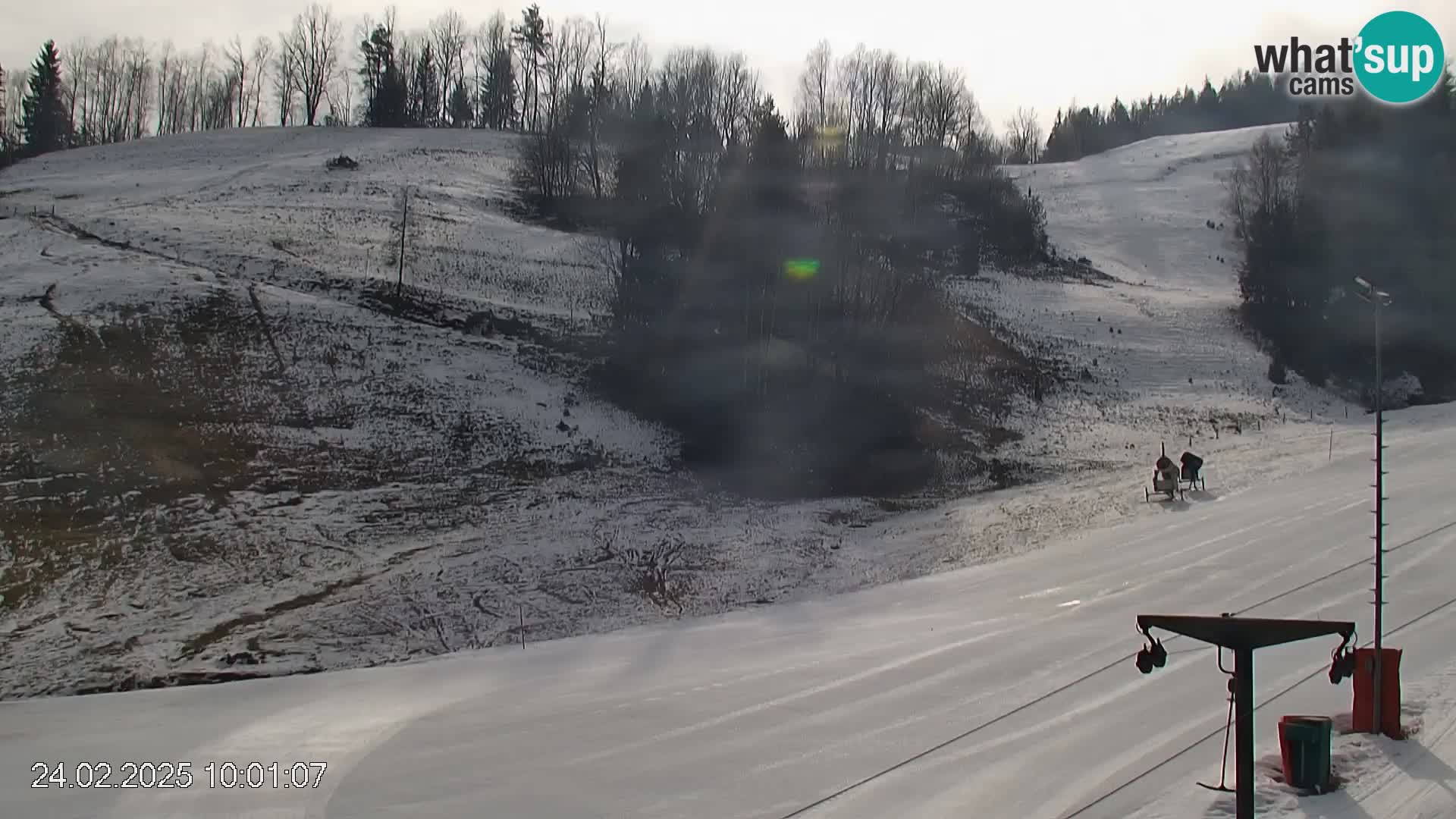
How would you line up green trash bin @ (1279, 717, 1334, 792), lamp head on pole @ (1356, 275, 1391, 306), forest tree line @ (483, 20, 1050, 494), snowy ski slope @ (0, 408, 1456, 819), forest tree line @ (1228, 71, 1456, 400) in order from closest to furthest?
green trash bin @ (1279, 717, 1334, 792) → snowy ski slope @ (0, 408, 1456, 819) → lamp head on pole @ (1356, 275, 1391, 306) → forest tree line @ (483, 20, 1050, 494) → forest tree line @ (1228, 71, 1456, 400)

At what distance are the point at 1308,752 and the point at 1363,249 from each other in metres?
48.7

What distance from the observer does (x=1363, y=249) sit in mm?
51688

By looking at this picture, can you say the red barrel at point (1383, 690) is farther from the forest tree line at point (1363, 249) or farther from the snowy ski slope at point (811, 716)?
the forest tree line at point (1363, 249)

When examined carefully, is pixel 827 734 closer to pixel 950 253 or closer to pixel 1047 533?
pixel 1047 533

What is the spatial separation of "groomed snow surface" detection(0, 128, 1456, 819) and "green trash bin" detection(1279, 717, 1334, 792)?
333mm

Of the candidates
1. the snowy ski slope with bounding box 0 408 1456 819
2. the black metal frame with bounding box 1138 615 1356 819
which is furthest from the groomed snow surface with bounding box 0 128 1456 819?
the black metal frame with bounding box 1138 615 1356 819

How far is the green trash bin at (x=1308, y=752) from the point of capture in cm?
1113

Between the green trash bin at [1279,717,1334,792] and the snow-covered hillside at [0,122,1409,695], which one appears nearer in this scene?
the green trash bin at [1279,717,1334,792]

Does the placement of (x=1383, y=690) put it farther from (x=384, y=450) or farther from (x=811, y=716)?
(x=384, y=450)

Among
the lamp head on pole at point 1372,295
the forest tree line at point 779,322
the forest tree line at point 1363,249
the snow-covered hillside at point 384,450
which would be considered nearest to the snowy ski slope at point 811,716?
the snow-covered hillside at point 384,450

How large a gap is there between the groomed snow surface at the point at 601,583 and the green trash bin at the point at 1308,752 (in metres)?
0.33

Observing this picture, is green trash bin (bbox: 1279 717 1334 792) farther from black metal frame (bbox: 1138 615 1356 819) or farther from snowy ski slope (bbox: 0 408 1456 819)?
black metal frame (bbox: 1138 615 1356 819)

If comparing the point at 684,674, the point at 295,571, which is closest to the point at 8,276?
the point at 295,571

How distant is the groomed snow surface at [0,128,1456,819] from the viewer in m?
12.5
